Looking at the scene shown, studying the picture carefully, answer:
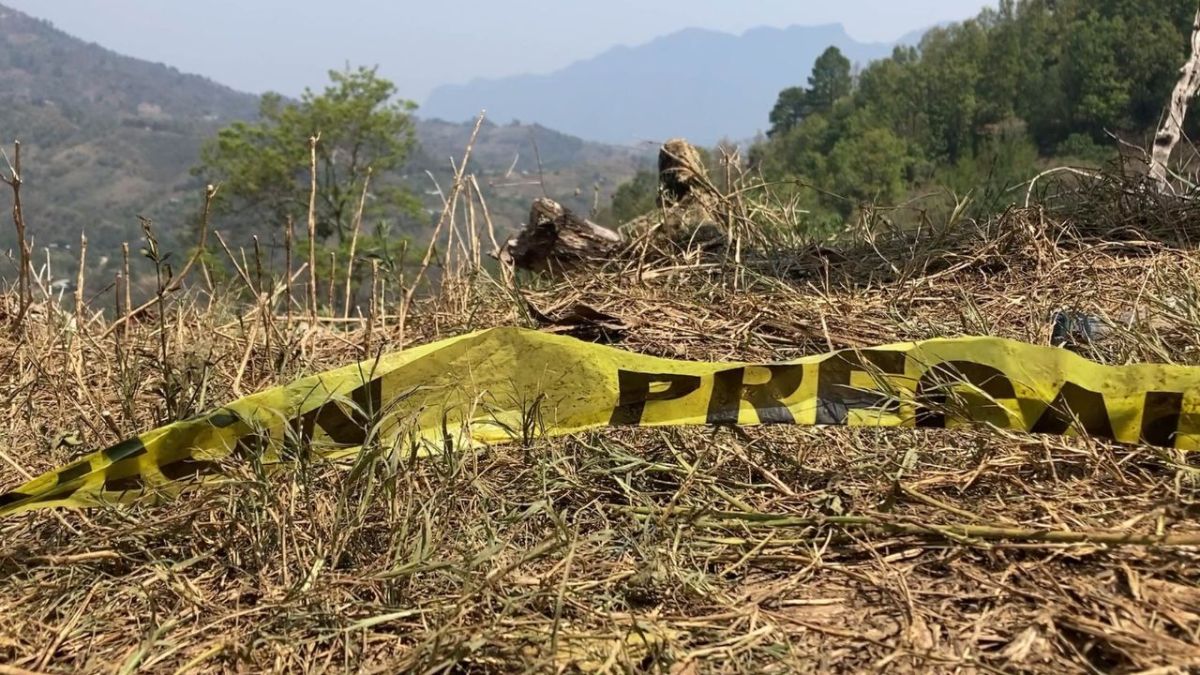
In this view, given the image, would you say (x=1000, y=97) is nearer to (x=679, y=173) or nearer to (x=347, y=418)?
(x=679, y=173)

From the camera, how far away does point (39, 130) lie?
498ft

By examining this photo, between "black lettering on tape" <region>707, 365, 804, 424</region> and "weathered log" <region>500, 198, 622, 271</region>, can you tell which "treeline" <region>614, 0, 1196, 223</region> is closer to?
"weathered log" <region>500, 198, 622, 271</region>

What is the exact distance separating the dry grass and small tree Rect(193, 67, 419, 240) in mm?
30883

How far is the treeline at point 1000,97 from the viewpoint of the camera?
46.8m

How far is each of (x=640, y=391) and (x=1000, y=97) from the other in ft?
216

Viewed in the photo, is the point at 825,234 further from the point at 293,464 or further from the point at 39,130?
the point at 39,130

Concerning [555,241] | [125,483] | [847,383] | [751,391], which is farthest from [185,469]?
[555,241]

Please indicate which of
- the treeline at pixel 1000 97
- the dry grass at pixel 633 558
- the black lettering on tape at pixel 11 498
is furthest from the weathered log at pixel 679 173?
the treeline at pixel 1000 97

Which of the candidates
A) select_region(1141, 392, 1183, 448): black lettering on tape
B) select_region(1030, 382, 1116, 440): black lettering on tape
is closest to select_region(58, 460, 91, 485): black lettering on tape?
select_region(1030, 382, 1116, 440): black lettering on tape

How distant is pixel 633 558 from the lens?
147cm

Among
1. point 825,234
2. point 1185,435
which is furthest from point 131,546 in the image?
point 825,234

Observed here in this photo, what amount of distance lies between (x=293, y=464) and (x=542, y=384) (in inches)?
24.4

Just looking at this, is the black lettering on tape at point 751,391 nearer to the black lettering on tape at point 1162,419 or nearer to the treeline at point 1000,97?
the black lettering on tape at point 1162,419

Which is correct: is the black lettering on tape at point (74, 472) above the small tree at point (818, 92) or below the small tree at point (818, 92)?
below
